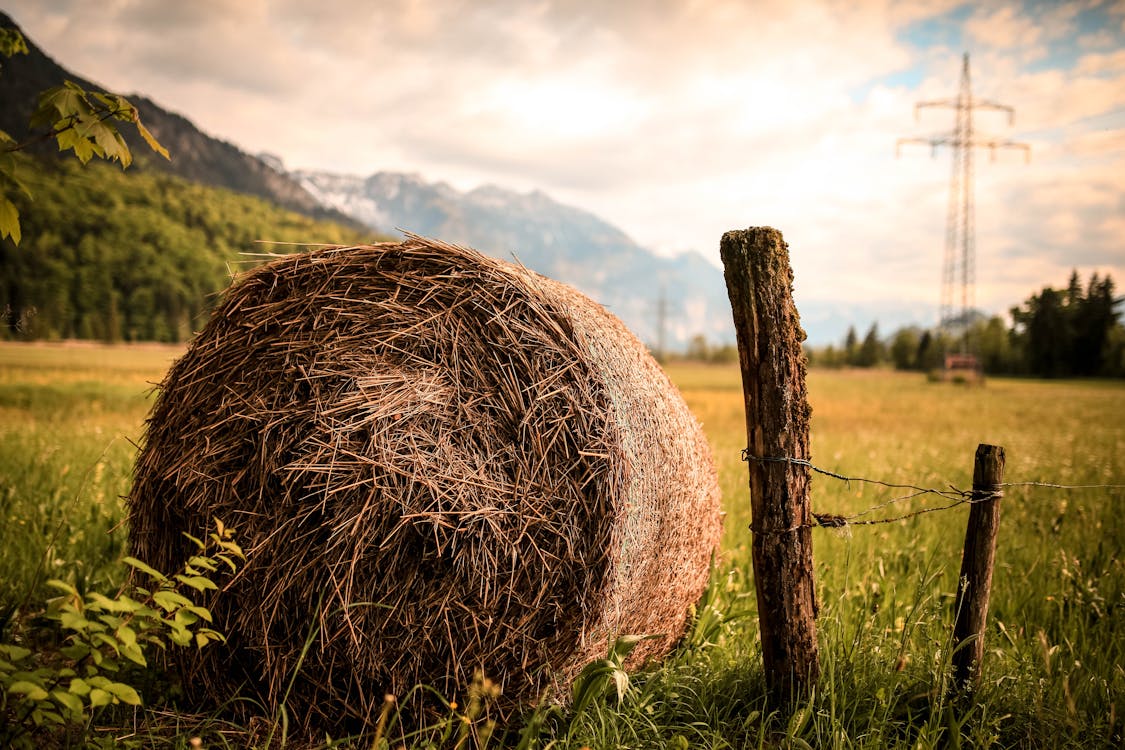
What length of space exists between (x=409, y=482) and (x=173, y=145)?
8640 centimetres

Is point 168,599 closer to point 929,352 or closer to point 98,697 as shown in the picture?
point 98,697

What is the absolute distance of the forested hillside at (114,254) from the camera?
19.2m

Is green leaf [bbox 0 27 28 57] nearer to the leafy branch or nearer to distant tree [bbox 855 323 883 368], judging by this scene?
the leafy branch

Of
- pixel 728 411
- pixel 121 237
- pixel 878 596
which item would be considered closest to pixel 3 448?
pixel 878 596

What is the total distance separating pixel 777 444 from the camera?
3.11m

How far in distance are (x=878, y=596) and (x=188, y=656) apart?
4376 mm

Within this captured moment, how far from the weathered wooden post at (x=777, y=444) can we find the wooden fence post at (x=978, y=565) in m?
0.75

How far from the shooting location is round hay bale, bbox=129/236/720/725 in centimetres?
299

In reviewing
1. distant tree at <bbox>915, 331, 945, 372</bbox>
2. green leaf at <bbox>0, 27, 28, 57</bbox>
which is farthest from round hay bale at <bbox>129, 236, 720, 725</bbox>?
distant tree at <bbox>915, 331, 945, 372</bbox>

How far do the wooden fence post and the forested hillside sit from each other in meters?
15.7

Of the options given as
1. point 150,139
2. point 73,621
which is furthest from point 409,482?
point 150,139

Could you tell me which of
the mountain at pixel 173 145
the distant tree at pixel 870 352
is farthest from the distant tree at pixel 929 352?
the mountain at pixel 173 145

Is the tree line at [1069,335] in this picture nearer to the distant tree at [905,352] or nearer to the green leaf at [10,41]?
the distant tree at [905,352]

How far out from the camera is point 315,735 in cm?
305
